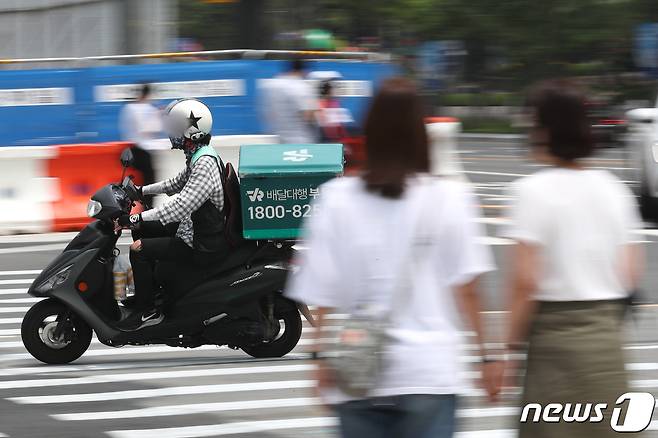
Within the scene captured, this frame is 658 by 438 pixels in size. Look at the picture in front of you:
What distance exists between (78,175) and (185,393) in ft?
29.6

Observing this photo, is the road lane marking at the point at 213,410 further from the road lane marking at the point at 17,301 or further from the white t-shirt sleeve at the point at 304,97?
the white t-shirt sleeve at the point at 304,97

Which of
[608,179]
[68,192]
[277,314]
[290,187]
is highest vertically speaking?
[608,179]

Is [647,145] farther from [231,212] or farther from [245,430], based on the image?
[245,430]

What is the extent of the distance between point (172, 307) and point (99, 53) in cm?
1506

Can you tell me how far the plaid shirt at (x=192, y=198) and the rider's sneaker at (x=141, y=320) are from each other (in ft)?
1.59

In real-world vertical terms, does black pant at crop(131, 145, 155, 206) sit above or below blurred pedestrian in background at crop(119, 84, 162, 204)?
below

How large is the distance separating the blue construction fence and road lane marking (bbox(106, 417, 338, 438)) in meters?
10.3

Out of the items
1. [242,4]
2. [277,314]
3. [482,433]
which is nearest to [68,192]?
[242,4]

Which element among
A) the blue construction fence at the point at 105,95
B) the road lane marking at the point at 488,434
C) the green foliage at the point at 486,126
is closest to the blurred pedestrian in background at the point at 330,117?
the blue construction fence at the point at 105,95

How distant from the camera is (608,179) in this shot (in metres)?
4.43

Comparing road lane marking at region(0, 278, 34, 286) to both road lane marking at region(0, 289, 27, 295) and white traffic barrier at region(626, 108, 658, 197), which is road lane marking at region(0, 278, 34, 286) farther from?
white traffic barrier at region(626, 108, 658, 197)

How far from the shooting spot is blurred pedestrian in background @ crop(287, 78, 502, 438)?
3.90 meters

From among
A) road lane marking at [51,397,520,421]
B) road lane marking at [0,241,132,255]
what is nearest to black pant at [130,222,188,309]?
road lane marking at [51,397,520,421]

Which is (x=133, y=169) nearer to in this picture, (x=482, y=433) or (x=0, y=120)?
(x=0, y=120)
